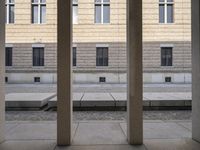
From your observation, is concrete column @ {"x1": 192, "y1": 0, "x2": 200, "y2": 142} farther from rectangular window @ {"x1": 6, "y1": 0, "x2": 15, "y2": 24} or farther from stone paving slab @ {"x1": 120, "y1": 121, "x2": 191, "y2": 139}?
rectangular window @ {"x1": 6, "y1": 0, "x2": 15, "y2": 24}

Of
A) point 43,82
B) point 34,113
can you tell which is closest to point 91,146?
point 34,113

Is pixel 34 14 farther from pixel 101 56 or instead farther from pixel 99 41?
pixel 101 56

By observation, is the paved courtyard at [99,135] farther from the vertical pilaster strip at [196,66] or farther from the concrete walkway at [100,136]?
the vertical pilaster strip at [196,66]

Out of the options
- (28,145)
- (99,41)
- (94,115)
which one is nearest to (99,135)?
(28,145)

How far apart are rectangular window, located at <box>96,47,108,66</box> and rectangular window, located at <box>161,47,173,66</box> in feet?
21.5

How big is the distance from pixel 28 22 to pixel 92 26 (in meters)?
7.54

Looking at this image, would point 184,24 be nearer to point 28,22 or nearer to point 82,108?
point 28,22

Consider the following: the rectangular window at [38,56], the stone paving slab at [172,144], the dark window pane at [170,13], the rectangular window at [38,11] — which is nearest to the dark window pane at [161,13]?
the dark window pane at [170,13]

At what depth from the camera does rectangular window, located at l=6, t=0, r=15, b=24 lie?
3000 centimetres

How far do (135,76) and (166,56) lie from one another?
2508cm

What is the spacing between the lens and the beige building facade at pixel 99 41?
29.3m

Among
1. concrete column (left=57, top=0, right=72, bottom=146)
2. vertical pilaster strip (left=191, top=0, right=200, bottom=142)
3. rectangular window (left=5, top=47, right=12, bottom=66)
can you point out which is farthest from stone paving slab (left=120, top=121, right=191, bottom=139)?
rectangular window (left=5, top=47, right=12, bottom=66)

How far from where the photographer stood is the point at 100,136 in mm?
6293

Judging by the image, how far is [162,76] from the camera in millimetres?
29078
